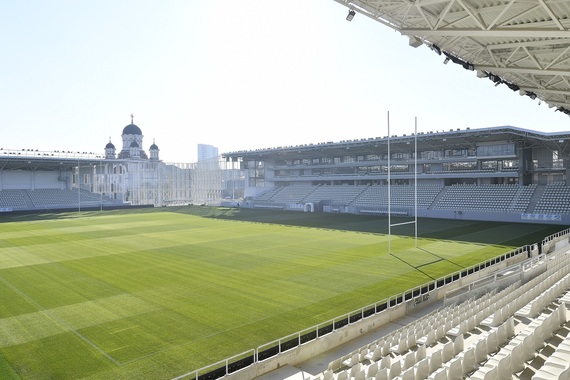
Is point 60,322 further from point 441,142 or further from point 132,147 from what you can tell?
point 132,147

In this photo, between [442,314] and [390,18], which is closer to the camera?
[442,314]

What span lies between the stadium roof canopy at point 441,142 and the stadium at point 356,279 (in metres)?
0.32

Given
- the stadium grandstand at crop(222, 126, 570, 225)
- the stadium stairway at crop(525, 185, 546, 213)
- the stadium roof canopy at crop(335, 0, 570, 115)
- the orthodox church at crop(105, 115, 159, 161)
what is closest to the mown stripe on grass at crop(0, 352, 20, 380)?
the stadium roof canopy at crop(335, 0, 570, 115)

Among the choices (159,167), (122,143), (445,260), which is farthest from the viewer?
(122,143)

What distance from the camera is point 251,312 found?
56.5 feet

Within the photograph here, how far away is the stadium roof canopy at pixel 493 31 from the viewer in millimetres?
13172

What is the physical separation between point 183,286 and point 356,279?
9.19m

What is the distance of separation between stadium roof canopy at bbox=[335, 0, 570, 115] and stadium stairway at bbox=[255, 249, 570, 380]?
8445 millimetres

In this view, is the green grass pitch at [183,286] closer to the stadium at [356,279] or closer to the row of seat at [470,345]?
the stadium at [356,279]

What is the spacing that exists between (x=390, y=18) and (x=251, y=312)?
12.9 metres

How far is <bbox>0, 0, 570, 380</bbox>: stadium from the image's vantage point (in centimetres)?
1183

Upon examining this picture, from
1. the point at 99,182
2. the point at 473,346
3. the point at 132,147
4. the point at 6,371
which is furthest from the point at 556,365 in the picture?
the point at 132,147

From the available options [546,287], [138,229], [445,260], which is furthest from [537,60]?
[138,229]

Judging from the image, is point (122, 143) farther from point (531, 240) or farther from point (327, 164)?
point (531, 240)
